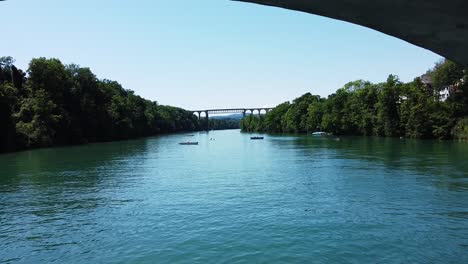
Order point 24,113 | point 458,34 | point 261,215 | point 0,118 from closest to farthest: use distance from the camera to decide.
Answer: point 458,34 < point 261,215 < point 0,118 < point 24,113

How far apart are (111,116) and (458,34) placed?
137135 mm

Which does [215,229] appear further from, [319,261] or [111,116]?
[111,116]

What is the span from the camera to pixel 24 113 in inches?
3664

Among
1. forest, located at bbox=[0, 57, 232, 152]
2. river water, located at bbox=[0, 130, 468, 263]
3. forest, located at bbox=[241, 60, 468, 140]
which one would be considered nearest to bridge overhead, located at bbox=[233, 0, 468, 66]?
river water, located at bbox=[0, 130, 468, 263]

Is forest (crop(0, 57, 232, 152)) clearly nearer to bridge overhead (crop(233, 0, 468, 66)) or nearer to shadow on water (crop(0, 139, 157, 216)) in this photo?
shadow on water (crop(0, 139, 157, 216))

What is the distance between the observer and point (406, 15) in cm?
471

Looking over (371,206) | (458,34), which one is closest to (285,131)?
(371,206)

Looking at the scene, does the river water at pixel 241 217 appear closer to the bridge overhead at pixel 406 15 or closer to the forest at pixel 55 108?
the bridge overhead at pixel 406 15

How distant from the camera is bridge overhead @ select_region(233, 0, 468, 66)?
14.6ft

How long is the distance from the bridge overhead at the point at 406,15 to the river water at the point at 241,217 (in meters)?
11.8

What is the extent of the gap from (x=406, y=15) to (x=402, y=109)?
109631 millimetres

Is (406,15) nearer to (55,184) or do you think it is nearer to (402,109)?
(55,184)

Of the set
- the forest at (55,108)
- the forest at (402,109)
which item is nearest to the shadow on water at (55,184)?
the forest at (55,108)

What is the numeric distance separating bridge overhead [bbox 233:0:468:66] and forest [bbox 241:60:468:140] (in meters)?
87.7
